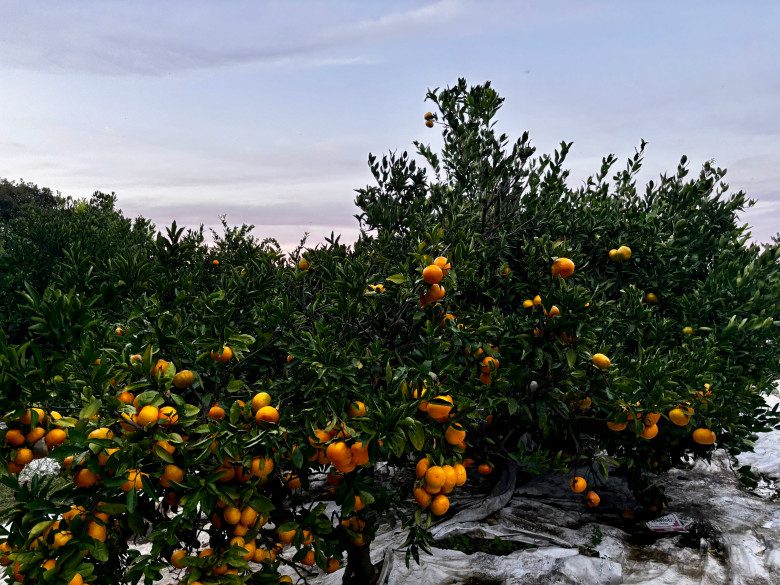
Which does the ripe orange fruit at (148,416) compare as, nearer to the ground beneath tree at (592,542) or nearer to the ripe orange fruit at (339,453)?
the ripe orange fruit at (339,453)

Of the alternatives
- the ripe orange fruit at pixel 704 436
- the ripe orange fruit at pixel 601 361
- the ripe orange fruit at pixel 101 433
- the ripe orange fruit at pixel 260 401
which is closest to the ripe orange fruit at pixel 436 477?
the ripe orange fruit at pixel 260 401

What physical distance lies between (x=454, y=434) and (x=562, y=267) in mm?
1346

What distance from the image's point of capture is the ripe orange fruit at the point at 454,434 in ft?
9.36

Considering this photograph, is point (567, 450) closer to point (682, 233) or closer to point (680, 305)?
point (680, 305)

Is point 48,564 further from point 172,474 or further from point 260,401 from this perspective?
point 260,401

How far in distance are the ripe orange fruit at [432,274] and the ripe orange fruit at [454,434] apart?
0.81m

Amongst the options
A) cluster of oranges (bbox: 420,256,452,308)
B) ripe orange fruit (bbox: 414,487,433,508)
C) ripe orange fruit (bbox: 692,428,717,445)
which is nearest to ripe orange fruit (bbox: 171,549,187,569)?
ripe orange fruit (bbox: 414,487,433,508)

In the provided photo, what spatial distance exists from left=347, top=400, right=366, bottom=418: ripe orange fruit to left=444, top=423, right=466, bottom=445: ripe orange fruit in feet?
1.62

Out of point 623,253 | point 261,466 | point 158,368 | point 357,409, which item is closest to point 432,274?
point 357,409

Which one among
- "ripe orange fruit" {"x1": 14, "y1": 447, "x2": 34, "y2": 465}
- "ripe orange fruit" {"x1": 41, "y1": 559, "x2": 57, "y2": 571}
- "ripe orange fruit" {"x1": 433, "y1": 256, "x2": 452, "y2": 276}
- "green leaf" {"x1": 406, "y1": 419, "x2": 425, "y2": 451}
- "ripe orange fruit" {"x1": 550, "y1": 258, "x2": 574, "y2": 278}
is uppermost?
"ripe orange fruit" {"x1": 550, "y1": 258, "x2": 574, "y2": 278}

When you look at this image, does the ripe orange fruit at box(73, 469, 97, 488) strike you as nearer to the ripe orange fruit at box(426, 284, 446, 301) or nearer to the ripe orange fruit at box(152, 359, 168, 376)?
the ripe orange fruit at box(152, 359, 168, 376)

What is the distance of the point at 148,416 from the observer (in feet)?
7.72

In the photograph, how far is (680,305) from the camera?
17.7 ft

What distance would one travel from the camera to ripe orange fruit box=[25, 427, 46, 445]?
2336mm
